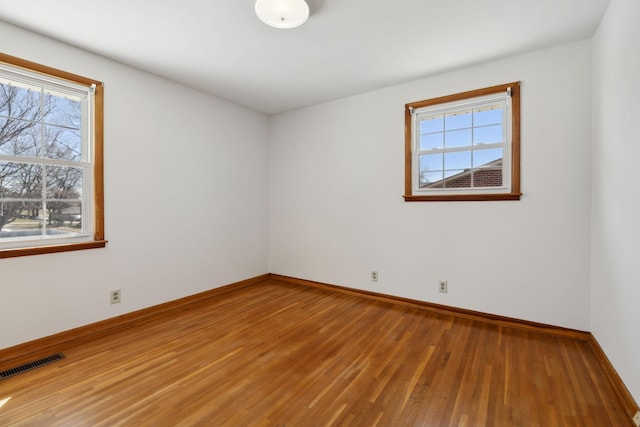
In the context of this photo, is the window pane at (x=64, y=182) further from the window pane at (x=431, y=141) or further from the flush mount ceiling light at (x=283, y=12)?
the window pane at (x=431, y=141)

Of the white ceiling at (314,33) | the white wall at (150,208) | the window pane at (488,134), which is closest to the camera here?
the white ceiling at (314,33)

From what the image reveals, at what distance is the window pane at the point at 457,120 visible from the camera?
10.3 feet

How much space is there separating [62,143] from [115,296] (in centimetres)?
150

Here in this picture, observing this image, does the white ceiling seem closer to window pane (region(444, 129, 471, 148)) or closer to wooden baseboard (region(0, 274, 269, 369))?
window pane (region(444, 129, 471, 148))

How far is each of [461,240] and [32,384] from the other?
3.74 meters

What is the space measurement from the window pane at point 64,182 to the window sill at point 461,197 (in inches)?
131

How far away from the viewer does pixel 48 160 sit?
251 cm

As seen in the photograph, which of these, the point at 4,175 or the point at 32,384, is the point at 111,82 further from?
the point at 32,384

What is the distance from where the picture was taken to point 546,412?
1678mm

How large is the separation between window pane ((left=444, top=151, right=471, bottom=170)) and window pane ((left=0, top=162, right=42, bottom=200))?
3.89 meters

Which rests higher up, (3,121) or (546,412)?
(3,121)

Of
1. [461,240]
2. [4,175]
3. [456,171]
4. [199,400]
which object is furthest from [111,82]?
[461,240]

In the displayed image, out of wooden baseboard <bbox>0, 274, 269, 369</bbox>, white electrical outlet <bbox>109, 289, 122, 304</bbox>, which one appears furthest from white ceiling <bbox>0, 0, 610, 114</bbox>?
wooden baseboard <bbox>0, 274, 269, 369</bbox>

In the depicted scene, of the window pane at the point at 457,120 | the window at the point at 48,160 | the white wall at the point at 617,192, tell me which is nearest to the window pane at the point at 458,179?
the window pane at the point at 457,120
